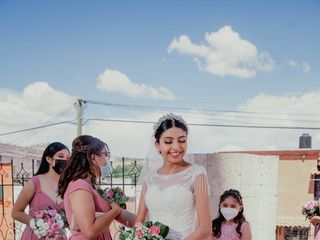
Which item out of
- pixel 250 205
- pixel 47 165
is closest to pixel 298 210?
pixel 250 205

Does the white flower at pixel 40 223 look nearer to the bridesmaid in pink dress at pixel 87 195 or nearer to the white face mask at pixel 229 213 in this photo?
the bridesmaid in pink dress at pixel 87 195

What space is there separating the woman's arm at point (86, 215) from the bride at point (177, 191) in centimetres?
22

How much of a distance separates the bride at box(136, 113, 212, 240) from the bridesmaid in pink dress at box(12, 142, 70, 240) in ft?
4.27

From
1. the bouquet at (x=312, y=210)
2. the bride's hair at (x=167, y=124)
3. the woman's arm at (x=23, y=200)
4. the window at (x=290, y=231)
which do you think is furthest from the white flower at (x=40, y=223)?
the window at (x=290, y=231)

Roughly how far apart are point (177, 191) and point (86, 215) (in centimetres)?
52

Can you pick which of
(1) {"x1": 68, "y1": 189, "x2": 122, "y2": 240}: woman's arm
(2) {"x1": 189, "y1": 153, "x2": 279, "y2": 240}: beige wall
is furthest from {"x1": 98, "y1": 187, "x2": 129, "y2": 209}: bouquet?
(2) {"x1": 189, "y1": 153, "x2": 279, "y2": 240}: beige wall

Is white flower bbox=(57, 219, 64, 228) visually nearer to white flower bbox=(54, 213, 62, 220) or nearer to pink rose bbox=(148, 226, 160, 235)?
white flower bbox=(54, 213, 62, 220)

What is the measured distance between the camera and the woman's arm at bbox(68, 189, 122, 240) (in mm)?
2309

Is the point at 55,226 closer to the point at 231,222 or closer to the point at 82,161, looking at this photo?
the point at 82,161

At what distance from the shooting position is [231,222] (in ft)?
13.2

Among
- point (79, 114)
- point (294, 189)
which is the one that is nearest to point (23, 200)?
point (79, 114)

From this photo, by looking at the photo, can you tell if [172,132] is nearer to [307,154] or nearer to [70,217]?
[70,217]

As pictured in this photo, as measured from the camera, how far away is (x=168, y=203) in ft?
7.57

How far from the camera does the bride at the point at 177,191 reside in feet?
7.30
